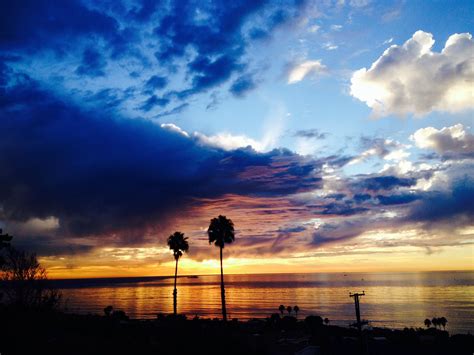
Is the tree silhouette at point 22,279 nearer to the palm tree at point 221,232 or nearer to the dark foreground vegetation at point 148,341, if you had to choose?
the dark foreground vegetation at point 148,341

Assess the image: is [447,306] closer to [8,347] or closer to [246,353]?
[246,353]

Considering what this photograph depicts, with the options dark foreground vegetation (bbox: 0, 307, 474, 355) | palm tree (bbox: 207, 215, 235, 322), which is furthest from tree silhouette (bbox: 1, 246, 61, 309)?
palm tree (bbox: 207, 215, 235, 322)

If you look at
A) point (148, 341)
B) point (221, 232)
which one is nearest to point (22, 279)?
point (148, 341)

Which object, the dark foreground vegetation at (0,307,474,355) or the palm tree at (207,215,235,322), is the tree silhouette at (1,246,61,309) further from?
the palm tree at (207,215,235,322)

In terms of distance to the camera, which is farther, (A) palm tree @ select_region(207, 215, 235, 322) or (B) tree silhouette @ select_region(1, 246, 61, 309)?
(A) palm tree @ select_region(207, 215, 235, 322)

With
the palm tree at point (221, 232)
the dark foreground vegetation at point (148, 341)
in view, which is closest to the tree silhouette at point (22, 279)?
the dark foreground vegetation at point (148, 341)

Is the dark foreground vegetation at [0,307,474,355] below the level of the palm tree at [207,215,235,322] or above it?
below

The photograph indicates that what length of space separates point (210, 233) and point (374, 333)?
3305 centimetres

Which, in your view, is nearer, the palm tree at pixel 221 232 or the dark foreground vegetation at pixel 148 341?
the dark foreground vegetation at pixel 148 341

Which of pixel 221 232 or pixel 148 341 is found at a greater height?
pixel 221 232

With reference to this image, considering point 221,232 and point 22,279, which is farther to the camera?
point 221,232

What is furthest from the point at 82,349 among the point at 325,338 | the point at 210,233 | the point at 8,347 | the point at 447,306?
the point at 447,306

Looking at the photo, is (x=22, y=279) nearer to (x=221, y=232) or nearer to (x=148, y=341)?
(x=148, y=341)

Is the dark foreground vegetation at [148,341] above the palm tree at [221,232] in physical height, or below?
below
